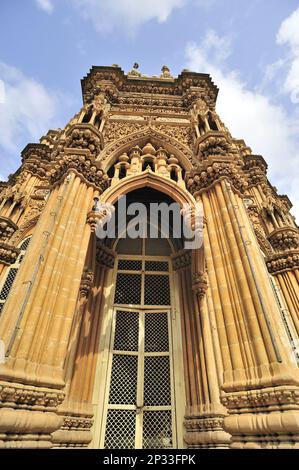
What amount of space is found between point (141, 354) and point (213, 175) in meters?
5.58

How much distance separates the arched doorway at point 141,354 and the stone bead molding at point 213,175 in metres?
3.19

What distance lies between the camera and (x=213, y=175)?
5.68 m

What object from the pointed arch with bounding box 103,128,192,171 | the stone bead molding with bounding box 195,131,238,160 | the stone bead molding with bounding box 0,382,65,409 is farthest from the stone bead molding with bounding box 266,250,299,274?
the stone bead molding with bounding box 0,382,65,409

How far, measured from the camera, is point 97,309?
7.36 m

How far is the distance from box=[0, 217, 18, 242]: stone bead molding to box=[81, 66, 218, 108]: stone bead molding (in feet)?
18.7

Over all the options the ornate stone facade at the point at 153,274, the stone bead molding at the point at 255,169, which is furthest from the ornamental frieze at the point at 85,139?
the stone bead molding at the point at 255,169

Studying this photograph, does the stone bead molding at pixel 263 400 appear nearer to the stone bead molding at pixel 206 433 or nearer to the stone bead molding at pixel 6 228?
the stone bead molding at pixel 206 433

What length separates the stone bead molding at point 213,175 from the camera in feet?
18.4

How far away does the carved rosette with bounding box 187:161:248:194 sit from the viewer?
5613 millimetres

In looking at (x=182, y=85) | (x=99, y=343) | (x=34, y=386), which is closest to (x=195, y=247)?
(x=99, y=343)

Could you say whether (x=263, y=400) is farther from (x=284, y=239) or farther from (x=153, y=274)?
(x=284, y=239)
